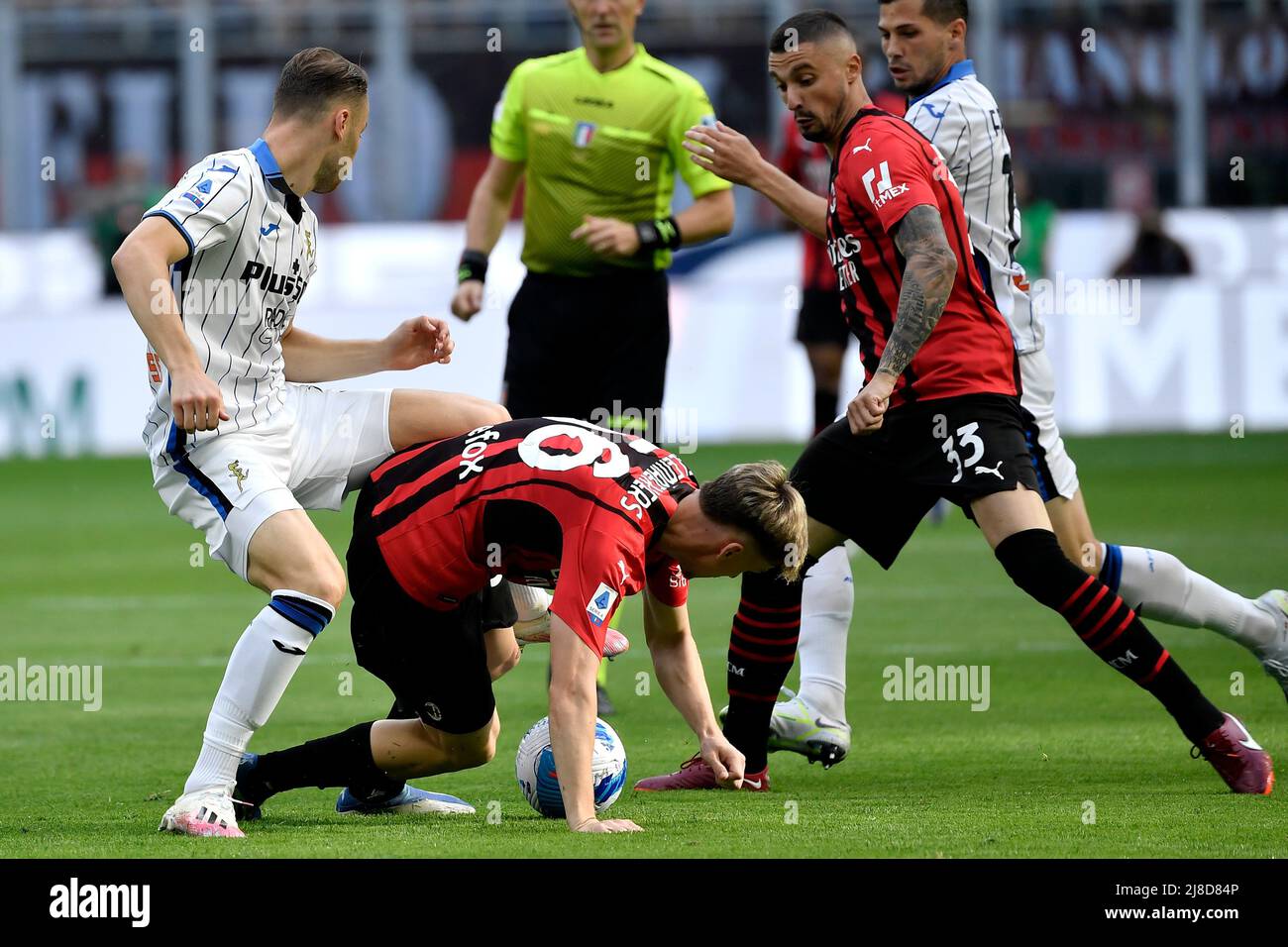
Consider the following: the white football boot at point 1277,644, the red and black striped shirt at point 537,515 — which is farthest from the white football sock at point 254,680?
the white football boot at point 1277,644

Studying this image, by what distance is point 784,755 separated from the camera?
6.57 metres

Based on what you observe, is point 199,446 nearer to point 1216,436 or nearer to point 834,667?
point 834,667

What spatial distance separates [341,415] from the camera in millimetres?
5547

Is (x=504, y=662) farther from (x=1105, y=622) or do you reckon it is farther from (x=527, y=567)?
(x=1105, y=622)

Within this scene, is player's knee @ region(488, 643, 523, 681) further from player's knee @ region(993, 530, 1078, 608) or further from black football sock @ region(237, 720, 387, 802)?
player's knee @ region(993, 530, 1078, 608)

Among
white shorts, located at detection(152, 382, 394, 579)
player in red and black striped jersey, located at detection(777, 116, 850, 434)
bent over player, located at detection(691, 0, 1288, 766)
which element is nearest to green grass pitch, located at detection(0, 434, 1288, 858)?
bent over player, located at detection(691, 0, 1288, 766)

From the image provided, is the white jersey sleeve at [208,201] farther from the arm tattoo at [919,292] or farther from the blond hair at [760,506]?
the arm tattoo at [919,292]

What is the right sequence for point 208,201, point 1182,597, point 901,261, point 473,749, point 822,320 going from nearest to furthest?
point 208,201 < point 473,749 < point 901,261 < point 1182,597 < point 822,320

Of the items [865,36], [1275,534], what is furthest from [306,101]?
[865,36]

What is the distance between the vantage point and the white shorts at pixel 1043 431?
18.9 ft

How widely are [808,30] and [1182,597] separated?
83.5 inches

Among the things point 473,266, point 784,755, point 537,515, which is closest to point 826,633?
point 784,755

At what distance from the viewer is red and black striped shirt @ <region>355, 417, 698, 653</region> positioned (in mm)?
4609

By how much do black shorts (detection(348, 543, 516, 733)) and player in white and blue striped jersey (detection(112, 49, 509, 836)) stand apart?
0.11 meters
